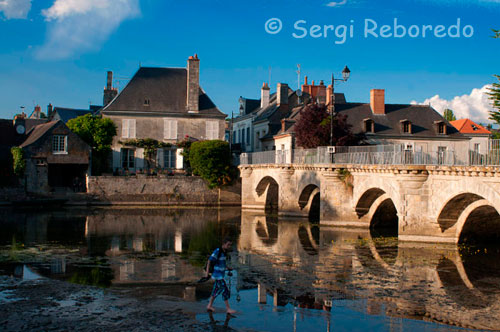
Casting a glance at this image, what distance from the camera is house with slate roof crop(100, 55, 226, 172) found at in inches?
1545

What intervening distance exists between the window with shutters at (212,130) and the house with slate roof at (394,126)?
5540 mm

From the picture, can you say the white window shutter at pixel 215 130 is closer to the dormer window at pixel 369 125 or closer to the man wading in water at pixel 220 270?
the dormer window at pixel 369 125

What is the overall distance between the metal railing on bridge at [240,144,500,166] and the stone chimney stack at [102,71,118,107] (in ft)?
62.1

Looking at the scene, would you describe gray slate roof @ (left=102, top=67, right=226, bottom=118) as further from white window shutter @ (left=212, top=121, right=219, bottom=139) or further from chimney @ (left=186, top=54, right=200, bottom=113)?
white window shutter @ (left=212, top=121, right=219, bottom=139)

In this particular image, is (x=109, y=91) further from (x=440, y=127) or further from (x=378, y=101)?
(x=440, y=127)

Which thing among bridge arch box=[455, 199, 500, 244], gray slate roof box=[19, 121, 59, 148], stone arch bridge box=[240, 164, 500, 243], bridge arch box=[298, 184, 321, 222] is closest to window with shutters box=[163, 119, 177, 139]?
gray slate roof box=[19, 121, 59, 148]

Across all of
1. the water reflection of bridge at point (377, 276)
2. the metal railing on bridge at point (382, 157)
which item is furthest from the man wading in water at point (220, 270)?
the metal railing on bridge at point (382, 157)

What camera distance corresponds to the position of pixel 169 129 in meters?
39.8

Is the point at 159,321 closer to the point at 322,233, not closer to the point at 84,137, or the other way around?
the point at 322,233

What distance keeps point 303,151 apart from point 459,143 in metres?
13.5

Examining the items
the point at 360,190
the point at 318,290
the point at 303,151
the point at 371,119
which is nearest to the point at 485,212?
the point at 360,190

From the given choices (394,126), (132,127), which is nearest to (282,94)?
(394,126)

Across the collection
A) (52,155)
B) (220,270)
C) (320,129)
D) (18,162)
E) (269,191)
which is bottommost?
(220,270)

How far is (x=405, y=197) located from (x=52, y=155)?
86.3 feet
